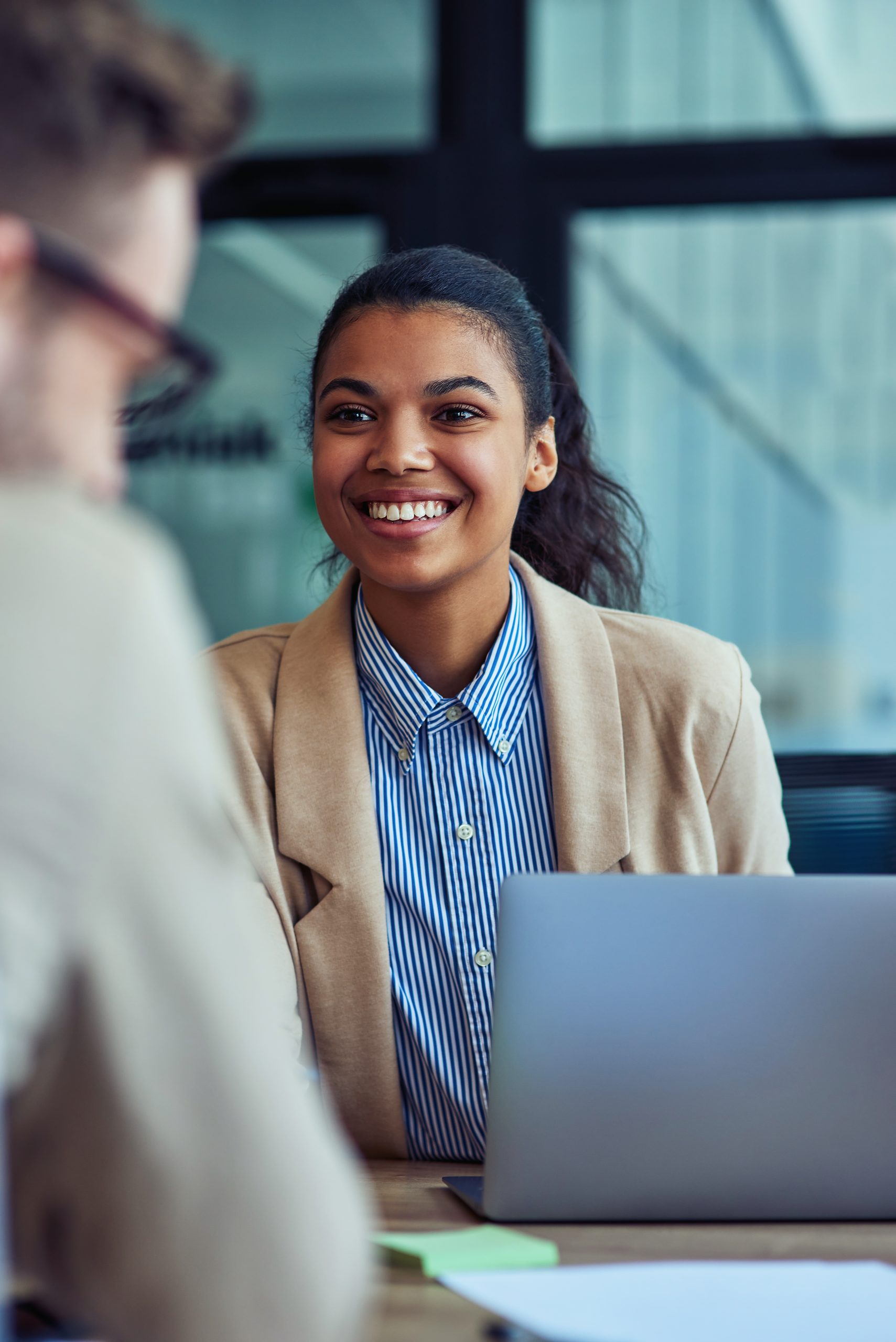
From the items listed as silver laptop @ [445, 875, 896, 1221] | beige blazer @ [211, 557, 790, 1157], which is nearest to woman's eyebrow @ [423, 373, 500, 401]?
beige blazer @ [211, 557, 790, 1157]

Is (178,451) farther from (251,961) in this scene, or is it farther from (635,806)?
(251,961)

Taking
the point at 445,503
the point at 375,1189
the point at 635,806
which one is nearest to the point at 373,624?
the point at 445,503

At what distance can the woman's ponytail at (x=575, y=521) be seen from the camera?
206 centimetres

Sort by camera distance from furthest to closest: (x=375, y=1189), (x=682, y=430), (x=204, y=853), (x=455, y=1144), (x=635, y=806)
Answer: (x=682, y=430)
(x=635, y=806)
(x=455, y=1144)
(x=375, y=1189)
(x=204, y=853)

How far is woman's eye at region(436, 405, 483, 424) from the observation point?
1766 mm

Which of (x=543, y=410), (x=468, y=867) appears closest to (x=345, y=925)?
(x=468, y=867)

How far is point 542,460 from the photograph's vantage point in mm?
1963

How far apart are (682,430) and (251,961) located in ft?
9.85

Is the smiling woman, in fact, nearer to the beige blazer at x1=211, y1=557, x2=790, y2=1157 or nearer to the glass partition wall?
the beige blazer at x1=211, y1=557, x2=790, y2=1157

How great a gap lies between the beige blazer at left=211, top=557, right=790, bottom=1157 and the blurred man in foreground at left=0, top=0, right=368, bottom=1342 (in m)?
1.01

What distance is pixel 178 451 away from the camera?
3529 millimetres

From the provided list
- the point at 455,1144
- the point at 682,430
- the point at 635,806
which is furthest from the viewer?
the point at 682,430

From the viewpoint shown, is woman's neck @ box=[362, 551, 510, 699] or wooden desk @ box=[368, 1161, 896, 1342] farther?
woman's neck @ box=[362, 551, 510, 699]

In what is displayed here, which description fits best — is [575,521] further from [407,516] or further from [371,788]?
[371,788]
